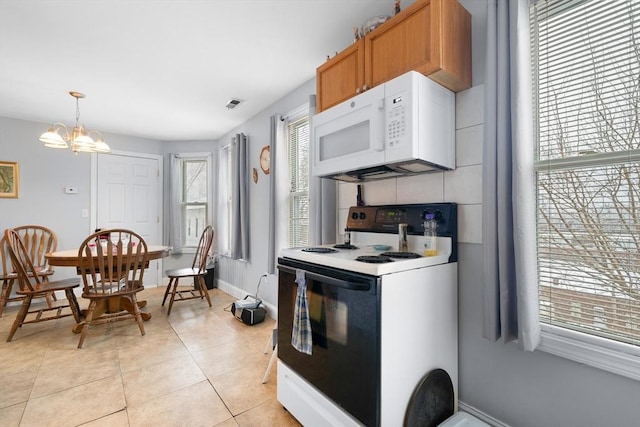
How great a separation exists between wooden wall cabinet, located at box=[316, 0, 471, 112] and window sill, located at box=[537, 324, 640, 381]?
1220mm

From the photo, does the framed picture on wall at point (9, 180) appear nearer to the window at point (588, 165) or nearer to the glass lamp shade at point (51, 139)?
the glass lamp shade at point (51, 139)

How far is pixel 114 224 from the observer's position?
440cm

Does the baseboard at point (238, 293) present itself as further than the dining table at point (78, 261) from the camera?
Yes

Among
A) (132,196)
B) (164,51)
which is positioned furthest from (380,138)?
(132,196)

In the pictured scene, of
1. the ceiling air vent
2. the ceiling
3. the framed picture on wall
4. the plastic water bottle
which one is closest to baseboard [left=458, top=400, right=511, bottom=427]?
the plastic water bottle

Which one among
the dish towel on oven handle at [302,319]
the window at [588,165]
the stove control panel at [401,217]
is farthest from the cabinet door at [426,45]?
the dish towel on oven handle at [302,319]

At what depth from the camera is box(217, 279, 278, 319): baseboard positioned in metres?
3.13

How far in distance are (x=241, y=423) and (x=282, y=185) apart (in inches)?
78.8

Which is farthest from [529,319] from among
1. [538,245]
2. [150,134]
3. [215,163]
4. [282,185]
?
[150,134]

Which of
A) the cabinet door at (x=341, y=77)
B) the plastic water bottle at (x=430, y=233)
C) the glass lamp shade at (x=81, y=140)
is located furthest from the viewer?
the glass lamp shade at (x=81, y=140)

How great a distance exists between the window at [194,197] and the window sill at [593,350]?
4.53m

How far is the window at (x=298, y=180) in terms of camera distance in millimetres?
2963

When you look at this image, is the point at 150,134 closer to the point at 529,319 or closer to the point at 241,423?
the point at 241,423

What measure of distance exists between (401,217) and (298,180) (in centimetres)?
153
